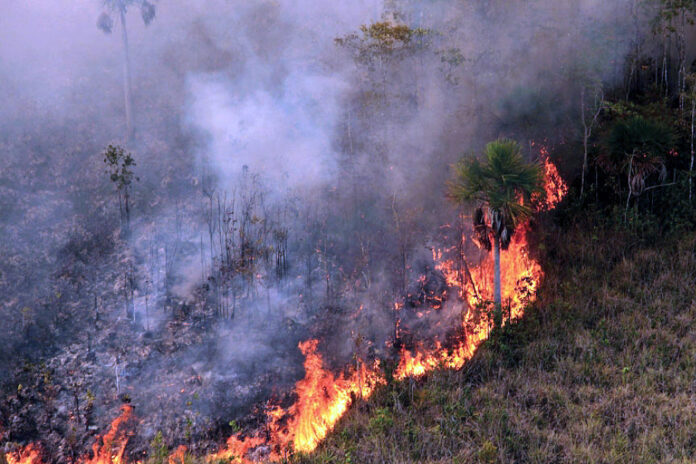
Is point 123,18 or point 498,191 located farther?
point 123,18

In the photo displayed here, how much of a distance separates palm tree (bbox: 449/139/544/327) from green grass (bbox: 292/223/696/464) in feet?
5.75

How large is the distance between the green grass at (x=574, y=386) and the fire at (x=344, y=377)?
560 millimetres

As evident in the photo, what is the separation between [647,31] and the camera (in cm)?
1861

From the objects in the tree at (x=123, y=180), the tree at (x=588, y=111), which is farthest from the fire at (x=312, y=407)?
the tree at (x=588, y=111)

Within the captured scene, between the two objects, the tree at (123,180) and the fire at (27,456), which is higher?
the tree at (123,180)

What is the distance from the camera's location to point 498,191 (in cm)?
1206

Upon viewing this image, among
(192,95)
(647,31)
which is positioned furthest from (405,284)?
(647,31)

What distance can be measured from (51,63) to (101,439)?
19.5m

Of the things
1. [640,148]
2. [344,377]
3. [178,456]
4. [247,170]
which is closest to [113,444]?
[178,456]

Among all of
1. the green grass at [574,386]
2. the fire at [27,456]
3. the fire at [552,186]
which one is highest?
the fire at [552,186]

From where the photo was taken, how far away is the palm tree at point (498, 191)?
11938 mm

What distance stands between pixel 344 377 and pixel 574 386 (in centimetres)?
536

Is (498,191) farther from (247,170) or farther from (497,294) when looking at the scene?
(247,170)

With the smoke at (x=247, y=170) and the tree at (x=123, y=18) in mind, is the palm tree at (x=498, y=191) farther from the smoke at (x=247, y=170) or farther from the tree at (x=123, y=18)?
the tree at (x=123, y=18)
